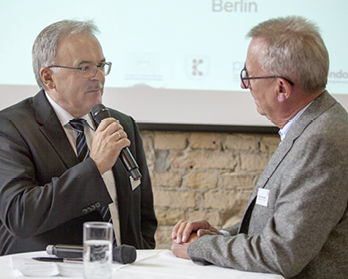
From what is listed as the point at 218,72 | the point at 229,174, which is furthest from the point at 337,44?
the point at 229,174

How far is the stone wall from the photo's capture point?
366 cm

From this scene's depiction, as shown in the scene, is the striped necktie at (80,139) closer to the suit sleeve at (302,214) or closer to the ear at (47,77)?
the ear at (47,77)

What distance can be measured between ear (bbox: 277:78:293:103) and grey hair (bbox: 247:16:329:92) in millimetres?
23

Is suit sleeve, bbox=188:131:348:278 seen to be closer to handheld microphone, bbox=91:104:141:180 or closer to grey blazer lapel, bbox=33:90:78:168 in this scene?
handheld microphone, bbox=91:104:141:180

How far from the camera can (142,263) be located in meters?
1.81

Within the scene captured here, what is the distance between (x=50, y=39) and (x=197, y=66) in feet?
4.46

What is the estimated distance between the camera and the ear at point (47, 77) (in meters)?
2.47

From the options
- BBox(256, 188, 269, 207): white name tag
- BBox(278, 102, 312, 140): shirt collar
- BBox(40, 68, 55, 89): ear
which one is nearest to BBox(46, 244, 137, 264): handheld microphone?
BBox(256, 188, 269, 207): white name tag

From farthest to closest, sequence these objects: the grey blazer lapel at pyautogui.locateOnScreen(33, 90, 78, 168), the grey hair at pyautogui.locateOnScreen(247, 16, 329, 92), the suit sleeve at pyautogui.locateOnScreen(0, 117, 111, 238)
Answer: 1. the grey blazer lapel at pyautogui.locateOnScreen(33, 90, 78, 168)
2. the suit sleeve at pyautogui.locateOnScreen(0, 117, 111, 238)
3. the grey hair at pyautogui.locateOnScreen(247, 16, 329, 92)

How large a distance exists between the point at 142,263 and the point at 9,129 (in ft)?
2.83

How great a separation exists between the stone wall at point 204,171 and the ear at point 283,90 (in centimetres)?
170

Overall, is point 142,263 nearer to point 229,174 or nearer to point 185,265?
point 185,265

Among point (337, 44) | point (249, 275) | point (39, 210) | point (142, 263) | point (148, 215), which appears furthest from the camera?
point (337, 44)

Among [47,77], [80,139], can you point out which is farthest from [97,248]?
[47,77]
